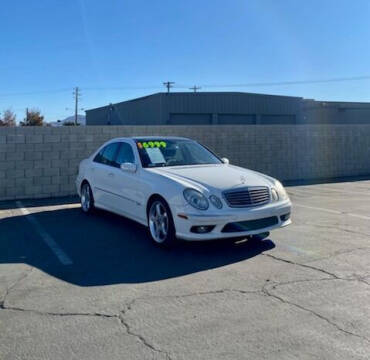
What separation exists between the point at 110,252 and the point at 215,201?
1.57 m

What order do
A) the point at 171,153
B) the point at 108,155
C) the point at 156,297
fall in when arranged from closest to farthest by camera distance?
the point at 156,297, the point at 171,153, the point at 108,155

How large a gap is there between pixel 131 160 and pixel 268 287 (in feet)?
11.7

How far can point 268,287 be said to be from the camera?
4.84 metres

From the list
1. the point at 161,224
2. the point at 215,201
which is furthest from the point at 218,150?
the point at 215,201

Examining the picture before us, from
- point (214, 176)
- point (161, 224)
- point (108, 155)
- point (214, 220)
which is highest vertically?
point (108, 155)

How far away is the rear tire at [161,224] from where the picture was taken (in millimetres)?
6223

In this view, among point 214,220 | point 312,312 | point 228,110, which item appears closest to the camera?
point 312,312

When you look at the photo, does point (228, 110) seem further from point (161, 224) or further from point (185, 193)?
point (185, 193)

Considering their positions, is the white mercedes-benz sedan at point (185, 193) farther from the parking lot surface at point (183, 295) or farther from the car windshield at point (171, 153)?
the parking lot surface at point (183, 295)

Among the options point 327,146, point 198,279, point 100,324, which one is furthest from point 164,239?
point 327,146

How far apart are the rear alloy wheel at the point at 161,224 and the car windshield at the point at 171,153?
902 mm

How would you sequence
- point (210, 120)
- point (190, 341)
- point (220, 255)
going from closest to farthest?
point (190, 341), point (220, 255), point (210, 120)

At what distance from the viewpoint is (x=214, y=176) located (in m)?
6.63

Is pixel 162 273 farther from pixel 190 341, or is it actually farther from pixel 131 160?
pixel 131 160
